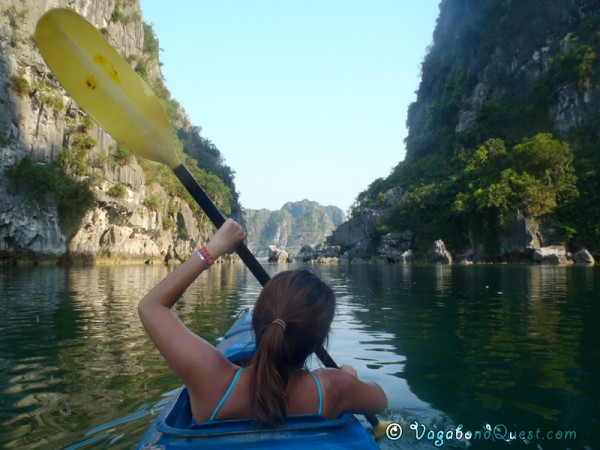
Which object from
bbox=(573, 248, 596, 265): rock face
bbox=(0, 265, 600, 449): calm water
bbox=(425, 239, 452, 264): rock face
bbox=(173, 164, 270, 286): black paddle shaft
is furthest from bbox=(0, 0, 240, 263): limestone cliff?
bbox=(573, 248, 596, 265): rock face

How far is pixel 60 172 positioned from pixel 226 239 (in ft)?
106

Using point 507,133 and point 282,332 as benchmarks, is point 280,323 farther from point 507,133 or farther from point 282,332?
point 507,133

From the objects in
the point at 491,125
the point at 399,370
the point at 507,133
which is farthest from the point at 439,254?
the point at 399,370

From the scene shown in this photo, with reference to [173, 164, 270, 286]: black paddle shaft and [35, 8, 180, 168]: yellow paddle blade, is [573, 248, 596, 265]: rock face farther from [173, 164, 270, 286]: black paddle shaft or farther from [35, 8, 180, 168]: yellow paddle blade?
[35, 8, 180, 168]: yellow paddle blade

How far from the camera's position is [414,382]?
4.55 metres

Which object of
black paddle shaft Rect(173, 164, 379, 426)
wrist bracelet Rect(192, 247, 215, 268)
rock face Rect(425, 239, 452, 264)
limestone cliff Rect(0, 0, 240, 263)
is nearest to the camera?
wrist bracelet Rect(192, 247, 215, 268)

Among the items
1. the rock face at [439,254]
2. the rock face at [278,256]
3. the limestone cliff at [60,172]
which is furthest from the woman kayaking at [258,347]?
the rock face at [278,256]

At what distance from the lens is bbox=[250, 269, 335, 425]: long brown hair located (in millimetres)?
1833

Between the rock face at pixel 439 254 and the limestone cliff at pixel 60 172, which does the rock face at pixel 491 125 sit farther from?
the limestone cliff at pixel 60 172

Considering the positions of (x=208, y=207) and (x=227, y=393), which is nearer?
(x=227, y=393)

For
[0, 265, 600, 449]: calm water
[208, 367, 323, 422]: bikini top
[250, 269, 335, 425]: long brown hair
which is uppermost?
[250, 269, 335, 425]: long brown hair

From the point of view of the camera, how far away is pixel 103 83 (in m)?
3.03

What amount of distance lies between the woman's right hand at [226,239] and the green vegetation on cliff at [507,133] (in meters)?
40.4

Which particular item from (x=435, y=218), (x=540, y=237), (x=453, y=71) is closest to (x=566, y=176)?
(x=540, y=237)
